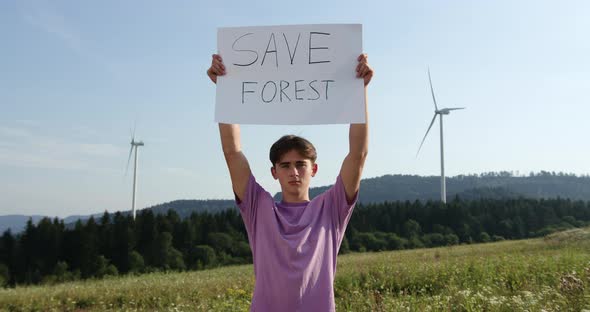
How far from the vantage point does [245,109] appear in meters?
3.32

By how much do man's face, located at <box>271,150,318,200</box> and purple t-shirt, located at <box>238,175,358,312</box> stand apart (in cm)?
8

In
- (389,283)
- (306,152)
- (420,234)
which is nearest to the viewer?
(306,152)

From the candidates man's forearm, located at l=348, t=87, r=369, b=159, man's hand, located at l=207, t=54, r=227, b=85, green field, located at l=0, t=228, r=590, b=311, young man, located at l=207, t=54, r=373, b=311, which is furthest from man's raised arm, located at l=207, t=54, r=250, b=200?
green field, located at l=0, t=228, r=590, b=311

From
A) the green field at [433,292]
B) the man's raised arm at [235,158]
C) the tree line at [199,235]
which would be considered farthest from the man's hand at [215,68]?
the tree line at [199,235]

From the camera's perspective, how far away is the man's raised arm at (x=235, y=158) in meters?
3.13

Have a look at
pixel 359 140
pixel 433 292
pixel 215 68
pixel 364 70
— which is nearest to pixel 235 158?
pixel 215 68

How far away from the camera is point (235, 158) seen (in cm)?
320

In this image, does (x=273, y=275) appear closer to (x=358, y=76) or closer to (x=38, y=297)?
(x=358, y=76)

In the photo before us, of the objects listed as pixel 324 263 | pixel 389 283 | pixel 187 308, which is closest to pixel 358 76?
pixel 324 263

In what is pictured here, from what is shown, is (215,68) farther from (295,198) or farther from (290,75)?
(295,198)

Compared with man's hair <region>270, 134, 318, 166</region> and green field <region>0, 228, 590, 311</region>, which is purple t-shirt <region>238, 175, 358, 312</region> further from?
green field <region>0, 228, 590, 311</region>

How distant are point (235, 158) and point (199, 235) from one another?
74311 mm

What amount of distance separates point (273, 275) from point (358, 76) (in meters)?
1.40

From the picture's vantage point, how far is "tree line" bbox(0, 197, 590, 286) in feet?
193
